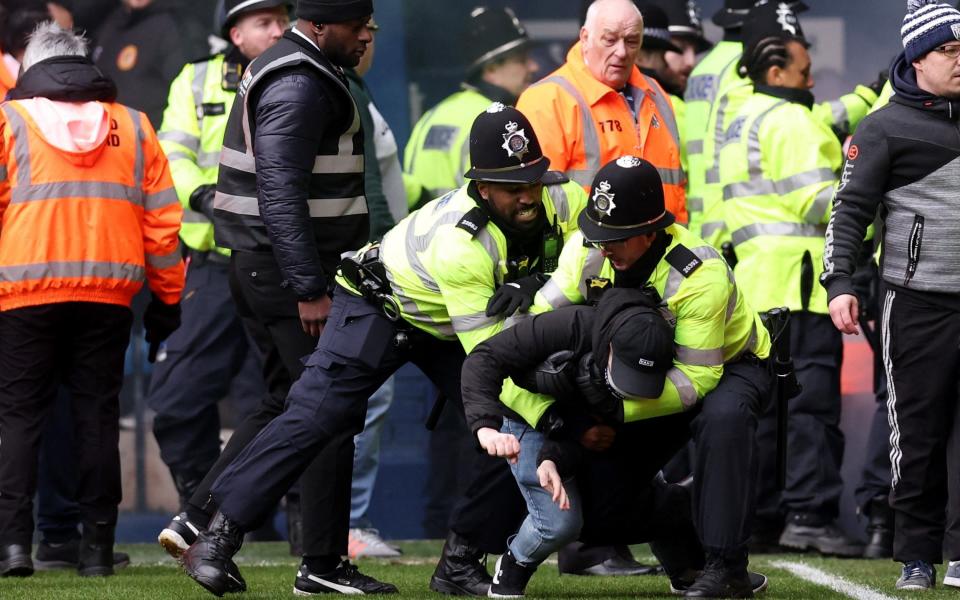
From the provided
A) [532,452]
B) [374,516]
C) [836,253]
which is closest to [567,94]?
[836,253]

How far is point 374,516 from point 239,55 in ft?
7.48

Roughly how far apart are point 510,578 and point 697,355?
3.21ft

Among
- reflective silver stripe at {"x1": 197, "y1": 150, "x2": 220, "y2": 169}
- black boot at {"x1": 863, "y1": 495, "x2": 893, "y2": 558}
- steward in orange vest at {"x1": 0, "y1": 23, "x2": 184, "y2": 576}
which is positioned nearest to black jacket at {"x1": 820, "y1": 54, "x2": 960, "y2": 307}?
black boot at {"x1": 863, "y1": 495, "x2": 893, "y2": 558}

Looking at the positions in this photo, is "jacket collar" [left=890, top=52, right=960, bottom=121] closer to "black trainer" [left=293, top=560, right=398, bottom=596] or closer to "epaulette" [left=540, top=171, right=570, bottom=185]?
"epaulette" [left=540, top=171, right=570, bottom=185]

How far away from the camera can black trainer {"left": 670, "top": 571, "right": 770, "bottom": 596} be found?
5633 mm

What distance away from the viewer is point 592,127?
680 cm

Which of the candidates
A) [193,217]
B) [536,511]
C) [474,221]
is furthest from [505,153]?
[193,217]

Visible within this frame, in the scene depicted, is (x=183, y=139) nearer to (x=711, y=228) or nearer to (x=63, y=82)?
(x=63, y=82)

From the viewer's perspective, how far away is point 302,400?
18.6 feet

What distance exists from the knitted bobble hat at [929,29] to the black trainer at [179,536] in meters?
2.85

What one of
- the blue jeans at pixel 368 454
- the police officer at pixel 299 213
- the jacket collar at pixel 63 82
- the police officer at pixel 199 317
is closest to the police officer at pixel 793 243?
the blue jeans at pixel 368 454

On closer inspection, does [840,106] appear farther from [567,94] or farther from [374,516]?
[374,516]

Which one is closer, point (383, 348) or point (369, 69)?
point (383, 348)

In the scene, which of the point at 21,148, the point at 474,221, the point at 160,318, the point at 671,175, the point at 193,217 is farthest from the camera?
the point at 193,217
